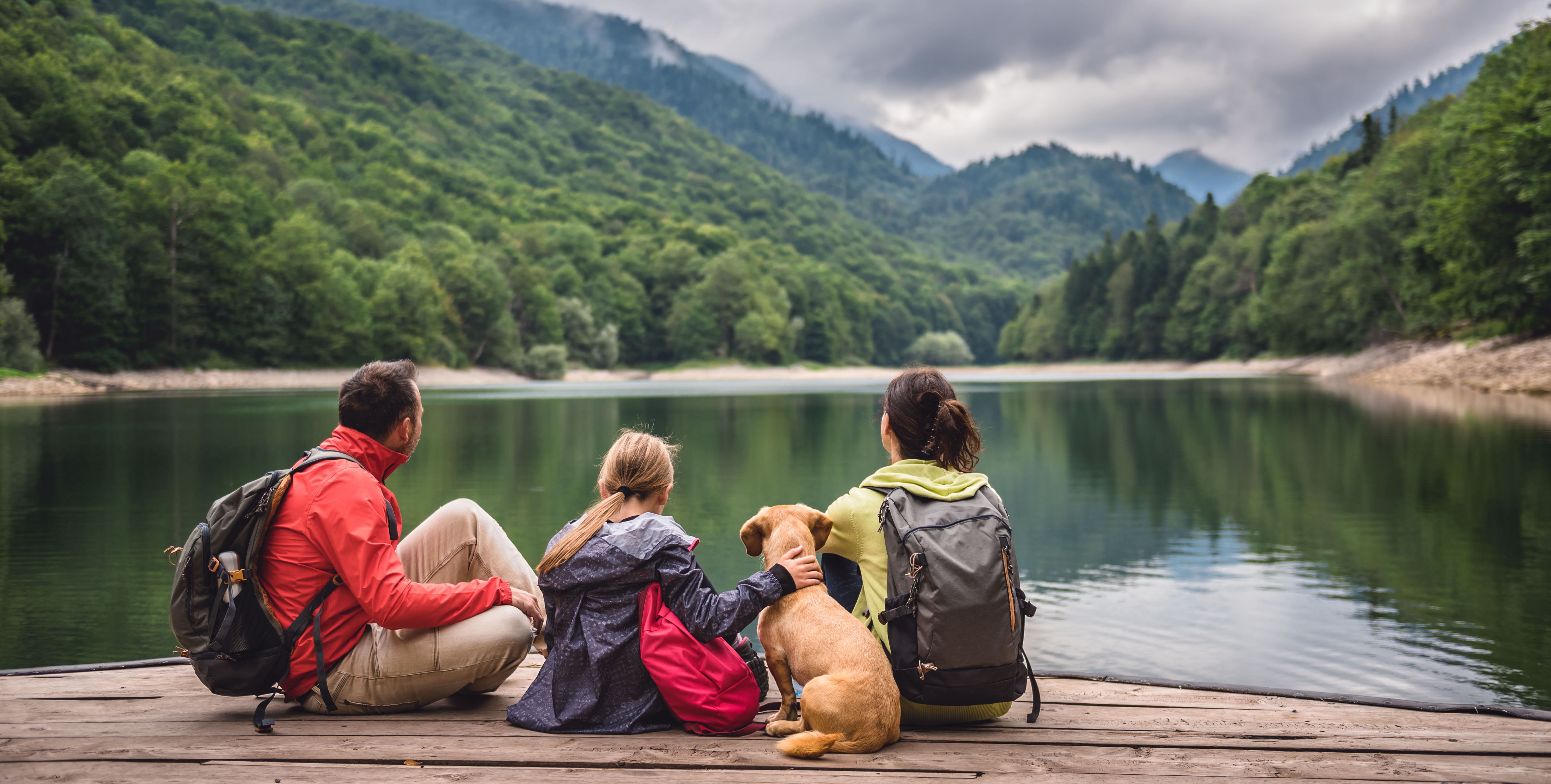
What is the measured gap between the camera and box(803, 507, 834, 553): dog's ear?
366 cm

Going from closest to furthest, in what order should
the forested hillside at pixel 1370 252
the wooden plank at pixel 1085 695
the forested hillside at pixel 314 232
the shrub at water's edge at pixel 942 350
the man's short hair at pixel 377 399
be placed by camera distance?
the man's short hair at pixel 377 399 < the wooden plank at pixel 1085 695 < the forested hillside at pixel 1370 252 < the forested hillside at pixel 314 232 < the shrub at water's edge at pixel 942 350

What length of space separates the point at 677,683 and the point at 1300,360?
3079 inches

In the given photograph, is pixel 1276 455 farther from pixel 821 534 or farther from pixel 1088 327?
pixel 1088 327

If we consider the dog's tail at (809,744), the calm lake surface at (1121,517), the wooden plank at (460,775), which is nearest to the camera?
the wooden plank at (460,775)

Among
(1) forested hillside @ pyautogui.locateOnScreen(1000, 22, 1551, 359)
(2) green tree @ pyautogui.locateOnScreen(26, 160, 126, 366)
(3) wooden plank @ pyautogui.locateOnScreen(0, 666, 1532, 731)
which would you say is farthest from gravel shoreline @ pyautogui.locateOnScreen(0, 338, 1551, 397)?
(3) wooden plank @ pyautogui.locateOnScreen(0, 666, 1532, 731)

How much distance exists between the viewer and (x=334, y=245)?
84.5 metres

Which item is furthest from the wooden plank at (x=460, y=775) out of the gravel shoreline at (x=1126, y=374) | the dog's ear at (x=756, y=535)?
the gravel shoreline at (x=1126, y=374)

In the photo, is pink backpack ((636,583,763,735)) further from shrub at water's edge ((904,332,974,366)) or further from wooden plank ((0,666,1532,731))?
shrub at water's edge ((904,332,974,366))

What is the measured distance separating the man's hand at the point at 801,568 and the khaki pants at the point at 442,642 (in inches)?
44.0

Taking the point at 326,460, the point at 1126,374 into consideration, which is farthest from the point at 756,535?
the point at 1126,374

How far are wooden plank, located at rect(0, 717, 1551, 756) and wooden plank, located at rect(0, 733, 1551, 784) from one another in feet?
0.15

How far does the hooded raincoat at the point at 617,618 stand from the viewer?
3.35 m

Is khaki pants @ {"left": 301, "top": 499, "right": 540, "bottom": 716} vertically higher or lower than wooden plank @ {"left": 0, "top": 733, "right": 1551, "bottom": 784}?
higher

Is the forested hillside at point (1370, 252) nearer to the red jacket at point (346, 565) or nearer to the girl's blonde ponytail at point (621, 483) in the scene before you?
the girl's blonde ponytail at point (621, 483)
